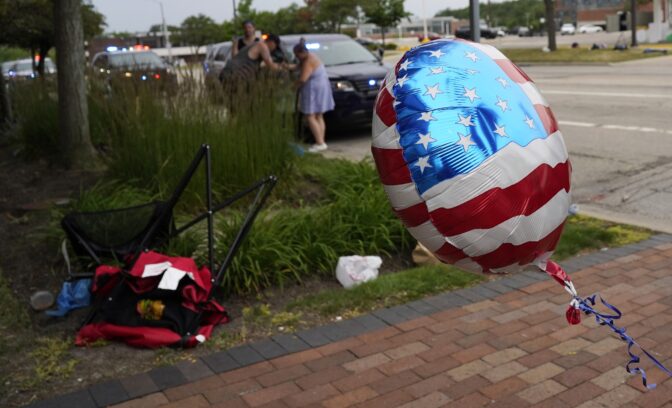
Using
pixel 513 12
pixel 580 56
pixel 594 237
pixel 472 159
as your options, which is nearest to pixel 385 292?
pixel 594 237

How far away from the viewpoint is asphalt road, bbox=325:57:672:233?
24.4 ft

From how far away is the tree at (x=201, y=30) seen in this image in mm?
58906

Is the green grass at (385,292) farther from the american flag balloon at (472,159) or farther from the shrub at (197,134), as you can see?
the american flag balloon at (472,159)

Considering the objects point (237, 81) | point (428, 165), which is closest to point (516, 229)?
point (428, 165)

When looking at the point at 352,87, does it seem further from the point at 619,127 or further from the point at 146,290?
the point at 146,290

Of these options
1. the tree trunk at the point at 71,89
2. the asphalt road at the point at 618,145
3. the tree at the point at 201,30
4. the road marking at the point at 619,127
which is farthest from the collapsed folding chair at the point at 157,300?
the tree at the point at 201,30

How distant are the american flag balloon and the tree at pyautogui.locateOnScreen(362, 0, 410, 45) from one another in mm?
50452

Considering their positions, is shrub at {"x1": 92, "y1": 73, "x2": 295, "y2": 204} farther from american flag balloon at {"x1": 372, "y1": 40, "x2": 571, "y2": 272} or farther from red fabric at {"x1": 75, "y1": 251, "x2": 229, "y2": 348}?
american flag balloon at {"x1": 372, "y1": 40, "x2": 571, "y2": 272}

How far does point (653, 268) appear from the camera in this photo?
17.8ft

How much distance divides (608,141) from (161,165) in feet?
21.8

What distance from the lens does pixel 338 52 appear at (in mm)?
13898

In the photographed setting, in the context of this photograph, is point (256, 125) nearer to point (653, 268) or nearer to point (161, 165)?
point (161, 165)

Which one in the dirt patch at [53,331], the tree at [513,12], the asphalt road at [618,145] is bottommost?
the dirt patch at [53,331]

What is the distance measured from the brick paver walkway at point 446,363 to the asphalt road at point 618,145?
2.38m
